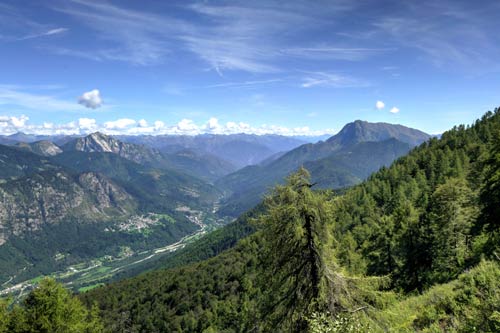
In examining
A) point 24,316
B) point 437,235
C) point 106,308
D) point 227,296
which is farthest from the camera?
point 106,308

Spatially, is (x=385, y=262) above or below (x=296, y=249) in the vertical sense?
below

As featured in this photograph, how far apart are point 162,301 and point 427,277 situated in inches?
4789

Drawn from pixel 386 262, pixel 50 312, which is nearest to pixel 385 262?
pixel 386 262

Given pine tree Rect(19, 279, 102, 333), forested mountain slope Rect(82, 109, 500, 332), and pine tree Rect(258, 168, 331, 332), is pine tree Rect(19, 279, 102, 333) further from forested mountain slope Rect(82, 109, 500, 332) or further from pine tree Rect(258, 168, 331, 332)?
pine tree Rect(258, 168, 331, 332)

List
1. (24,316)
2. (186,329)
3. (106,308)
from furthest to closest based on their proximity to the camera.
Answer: (106,308) < (186,329) < (24,316)

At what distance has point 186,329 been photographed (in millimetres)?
105812

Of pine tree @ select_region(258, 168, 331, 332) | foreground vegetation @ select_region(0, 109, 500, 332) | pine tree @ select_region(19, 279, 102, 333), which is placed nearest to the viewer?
foreground vegetation @ select_region(0, 109, 500, 332)

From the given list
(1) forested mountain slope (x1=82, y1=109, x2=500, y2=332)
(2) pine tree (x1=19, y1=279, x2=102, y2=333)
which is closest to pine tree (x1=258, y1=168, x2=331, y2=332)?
(1) forested mountain slope (x1=82, y1=109, x2=500, y2=332)

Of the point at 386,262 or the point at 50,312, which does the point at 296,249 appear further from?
the point at 386,262

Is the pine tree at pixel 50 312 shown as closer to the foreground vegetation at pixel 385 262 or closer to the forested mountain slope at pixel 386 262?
the foreground vegetation at pixel 385 262

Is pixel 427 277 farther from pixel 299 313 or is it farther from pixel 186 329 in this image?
pixel 186 329

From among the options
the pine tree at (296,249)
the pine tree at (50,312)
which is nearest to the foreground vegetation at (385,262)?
the pine tree at (296,249)

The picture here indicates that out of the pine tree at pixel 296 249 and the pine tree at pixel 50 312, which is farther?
the pine tree at pixel 50 312

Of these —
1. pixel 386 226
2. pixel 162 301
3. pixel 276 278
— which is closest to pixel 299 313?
pixel 276 278
